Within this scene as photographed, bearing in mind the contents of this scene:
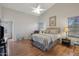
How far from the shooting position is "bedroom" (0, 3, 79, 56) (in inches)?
84.4

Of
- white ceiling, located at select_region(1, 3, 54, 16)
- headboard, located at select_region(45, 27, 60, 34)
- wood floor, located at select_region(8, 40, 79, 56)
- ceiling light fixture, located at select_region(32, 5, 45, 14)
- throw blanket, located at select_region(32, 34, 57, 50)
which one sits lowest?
wood floor, located at select_region(8, 40, 79, 56)

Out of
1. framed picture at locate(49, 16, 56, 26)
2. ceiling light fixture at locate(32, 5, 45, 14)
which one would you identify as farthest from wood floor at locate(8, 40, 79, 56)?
ceiling light fixture at locate(32, 5, 45, 14)

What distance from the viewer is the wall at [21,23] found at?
2.18 meters

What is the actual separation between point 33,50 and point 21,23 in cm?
59

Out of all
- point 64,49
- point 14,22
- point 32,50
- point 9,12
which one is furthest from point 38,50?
point 9,12

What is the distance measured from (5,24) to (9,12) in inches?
9.8

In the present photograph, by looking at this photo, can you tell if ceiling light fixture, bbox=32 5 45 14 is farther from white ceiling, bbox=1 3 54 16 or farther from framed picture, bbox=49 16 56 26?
framed picture, bbox=49 16 56 26

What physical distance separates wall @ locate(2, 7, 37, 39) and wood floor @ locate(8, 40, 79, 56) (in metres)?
0.15

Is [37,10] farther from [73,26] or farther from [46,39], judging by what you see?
[73,26]

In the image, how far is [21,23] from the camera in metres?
2.22

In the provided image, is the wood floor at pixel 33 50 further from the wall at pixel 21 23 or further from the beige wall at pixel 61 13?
the beige wall at pixel 61 13

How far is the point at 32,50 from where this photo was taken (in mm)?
2186

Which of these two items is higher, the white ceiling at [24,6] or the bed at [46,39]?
the white ceiling at [24,6]

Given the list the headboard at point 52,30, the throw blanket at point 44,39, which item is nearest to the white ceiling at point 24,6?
the headboard at point 52,30
